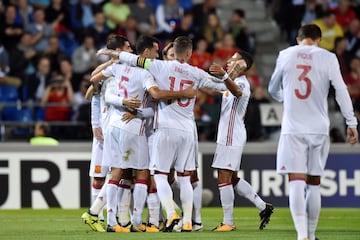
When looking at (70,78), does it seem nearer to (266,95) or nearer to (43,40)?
(43,40)

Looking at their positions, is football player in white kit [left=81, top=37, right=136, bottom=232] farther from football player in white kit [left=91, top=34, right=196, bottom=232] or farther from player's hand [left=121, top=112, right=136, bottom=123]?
player's hand [left=121, top=112, right=136, bottom=123]

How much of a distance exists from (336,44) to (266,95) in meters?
1.84

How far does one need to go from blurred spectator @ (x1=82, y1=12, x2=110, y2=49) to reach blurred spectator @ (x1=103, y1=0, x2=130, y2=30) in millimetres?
432

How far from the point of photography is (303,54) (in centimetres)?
1211

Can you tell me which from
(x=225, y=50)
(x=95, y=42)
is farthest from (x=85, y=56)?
(x=225, y=50)

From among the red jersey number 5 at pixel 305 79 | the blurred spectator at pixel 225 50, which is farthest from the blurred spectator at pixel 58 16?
the red jersey number 5 at pixel 305 79

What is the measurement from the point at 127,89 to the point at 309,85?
283 centimetres

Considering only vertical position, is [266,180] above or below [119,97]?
below

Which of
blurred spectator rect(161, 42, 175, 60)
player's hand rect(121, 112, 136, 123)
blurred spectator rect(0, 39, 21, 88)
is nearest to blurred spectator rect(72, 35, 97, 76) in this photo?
blurred spectator rect(0, 39, 21, 88)

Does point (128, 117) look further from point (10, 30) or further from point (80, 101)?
point (10, 30)

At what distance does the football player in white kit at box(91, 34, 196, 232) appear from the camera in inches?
556

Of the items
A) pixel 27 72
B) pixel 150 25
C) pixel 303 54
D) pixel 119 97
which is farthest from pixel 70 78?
pixel 303 54

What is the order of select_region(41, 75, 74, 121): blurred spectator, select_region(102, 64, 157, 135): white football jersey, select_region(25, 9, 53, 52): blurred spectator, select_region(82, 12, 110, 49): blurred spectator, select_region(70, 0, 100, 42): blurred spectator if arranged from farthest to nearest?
1. select_region(70, 0, 100, 42): blurred spectator
2. select_region(82, 12, 110, 49): blurred spectator
3. select_region(25, 9, 53, 52): blurred spectator
4. select_region(41, 75, 74, 121): blurred spectator
5. select_region(102, 64, 157, 135): white football jersey

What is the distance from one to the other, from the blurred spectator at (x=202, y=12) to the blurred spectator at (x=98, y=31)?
2.09m
